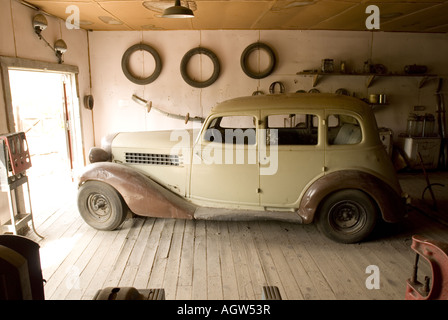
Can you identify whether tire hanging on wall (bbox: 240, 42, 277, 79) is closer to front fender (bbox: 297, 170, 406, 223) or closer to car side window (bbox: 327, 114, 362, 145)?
car side window (bbox: 327, 114, 362, 145)

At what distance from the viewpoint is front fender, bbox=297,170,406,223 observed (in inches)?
140

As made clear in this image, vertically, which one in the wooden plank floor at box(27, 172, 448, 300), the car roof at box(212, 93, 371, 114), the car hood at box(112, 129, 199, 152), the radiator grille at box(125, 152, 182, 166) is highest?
the car roof at box(212, 93, 371, 114)

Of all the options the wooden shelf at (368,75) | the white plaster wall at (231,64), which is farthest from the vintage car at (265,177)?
the white plaster wall at (231,64)

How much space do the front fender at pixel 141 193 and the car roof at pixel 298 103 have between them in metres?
1.20

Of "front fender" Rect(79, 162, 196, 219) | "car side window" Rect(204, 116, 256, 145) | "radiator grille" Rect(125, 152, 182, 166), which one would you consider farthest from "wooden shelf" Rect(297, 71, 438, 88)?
"front fender" Rect(79, 162, 196, 219)

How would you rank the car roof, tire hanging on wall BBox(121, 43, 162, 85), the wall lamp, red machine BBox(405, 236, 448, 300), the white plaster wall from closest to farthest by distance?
1. red machine BBox(405, 236, 448, 300)
2. the car roof
3. the wall lamp
4. tire hanging on wall BBox(121, 43, 162, 85)
5. the white plaster wall

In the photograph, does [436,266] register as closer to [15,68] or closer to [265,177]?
[265,177]

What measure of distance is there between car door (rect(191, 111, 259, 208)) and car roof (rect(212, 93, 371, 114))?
0.11m

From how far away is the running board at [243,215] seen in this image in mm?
3701

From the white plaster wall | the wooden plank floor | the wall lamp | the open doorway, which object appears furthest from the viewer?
the white plaster wall

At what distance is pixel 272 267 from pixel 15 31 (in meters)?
4.35

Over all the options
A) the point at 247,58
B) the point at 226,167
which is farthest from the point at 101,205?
the point at 247,58

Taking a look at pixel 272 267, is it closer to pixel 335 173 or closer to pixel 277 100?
pixel 335 173
